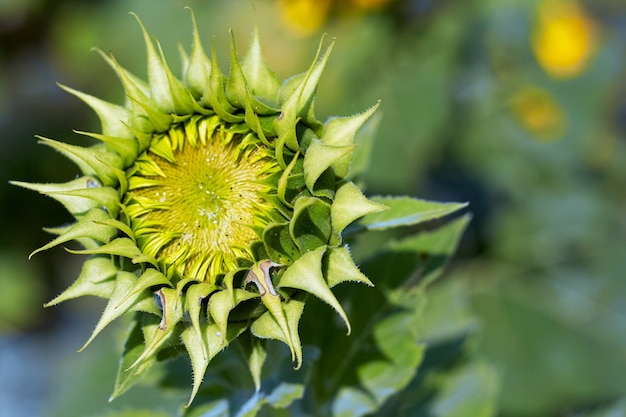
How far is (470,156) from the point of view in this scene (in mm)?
4496

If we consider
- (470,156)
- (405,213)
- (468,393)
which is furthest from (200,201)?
(470,156)

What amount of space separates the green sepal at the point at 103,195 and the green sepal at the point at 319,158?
405 millimetres

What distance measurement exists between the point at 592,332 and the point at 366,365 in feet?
7.09

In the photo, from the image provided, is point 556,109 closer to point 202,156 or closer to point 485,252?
point 485,252

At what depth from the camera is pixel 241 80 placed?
5.09ft

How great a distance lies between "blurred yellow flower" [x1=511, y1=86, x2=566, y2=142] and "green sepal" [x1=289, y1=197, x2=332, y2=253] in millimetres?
3189

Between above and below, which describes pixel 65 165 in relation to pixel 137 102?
below

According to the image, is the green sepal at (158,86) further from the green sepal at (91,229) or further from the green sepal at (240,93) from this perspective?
the green sepal at (91,229)

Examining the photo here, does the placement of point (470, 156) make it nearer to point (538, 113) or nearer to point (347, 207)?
point (538, 113)

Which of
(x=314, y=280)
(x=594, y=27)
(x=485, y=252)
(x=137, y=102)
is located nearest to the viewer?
(x=314, y=280)

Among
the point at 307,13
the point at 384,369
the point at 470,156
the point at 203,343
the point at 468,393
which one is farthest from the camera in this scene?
the point at 470,156

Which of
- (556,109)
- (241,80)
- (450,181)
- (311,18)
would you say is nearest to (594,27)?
(556,109)

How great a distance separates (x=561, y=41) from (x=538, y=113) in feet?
1.81

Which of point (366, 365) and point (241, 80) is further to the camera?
point (366, 365)
